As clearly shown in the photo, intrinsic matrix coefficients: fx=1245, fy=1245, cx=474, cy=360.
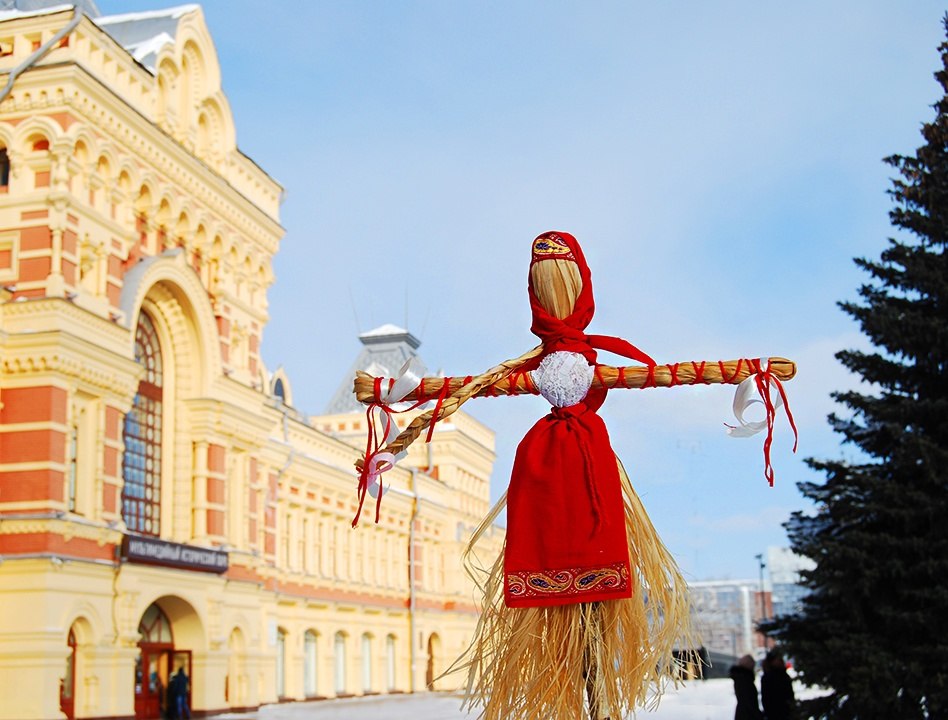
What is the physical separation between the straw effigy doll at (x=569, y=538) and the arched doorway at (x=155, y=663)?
22.6 m

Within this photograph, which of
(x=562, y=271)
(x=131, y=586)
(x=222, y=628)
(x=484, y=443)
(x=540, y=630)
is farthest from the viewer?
(x=484, y=443)

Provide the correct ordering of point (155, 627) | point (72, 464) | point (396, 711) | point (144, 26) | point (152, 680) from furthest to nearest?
point (396, 711) → point (144, 26) → point (155, 627) → point (152, 680) → point (72, 464)

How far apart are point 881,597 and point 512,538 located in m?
9.10

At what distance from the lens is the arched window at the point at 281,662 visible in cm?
3550

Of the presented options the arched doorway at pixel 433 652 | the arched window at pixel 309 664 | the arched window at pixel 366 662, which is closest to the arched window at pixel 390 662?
the arched window at pixel 366 662

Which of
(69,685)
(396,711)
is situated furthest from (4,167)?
(396,711)

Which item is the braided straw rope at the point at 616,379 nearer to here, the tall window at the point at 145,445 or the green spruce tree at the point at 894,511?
the green spruce tree at the point at 894,511

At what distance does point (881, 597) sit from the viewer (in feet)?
40.5

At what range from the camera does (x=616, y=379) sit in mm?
4500

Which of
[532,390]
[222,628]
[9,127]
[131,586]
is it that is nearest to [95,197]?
[9,127]

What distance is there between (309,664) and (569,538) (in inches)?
1397

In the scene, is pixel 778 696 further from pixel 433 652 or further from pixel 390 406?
pixel 433 652

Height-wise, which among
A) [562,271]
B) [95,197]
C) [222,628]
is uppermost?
[95,197]

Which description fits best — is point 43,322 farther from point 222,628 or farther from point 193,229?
point 222,628
